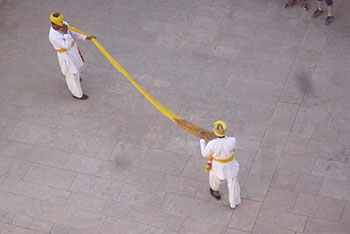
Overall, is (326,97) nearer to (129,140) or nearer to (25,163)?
(129,140)

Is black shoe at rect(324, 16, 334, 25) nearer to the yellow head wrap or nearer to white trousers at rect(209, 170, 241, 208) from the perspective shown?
white trousers at rect(209, 170, 241, 208)

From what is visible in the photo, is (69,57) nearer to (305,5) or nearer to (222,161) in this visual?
(222,161)

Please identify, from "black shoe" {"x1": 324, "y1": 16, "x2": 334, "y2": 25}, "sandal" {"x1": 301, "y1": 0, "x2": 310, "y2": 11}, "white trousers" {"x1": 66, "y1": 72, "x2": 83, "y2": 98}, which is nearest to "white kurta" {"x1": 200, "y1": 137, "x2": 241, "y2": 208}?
"white trousers" {"x1": 66, "y1": 72, "x2": 83, "y2": 98}

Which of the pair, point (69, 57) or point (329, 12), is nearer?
point (69, 57)

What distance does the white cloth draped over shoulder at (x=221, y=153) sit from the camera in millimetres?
9062

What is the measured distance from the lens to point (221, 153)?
9.16m

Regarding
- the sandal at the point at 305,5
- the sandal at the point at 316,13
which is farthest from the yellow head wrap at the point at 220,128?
the sandal at the point at 305,5

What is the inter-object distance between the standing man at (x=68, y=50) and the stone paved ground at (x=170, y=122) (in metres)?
0.39

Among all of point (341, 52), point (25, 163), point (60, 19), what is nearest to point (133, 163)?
point (25, 163)

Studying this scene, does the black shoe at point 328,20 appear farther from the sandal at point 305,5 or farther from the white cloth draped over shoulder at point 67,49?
the white cloth draped over shoulder at point 67,49

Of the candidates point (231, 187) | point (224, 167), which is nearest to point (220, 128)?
point (224, 167)

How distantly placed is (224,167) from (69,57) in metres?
3.39

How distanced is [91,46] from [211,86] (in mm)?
2458

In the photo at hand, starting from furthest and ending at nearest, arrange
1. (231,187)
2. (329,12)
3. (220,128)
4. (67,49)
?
(329,12) < (67,49) < (231,187) < (220,128)
